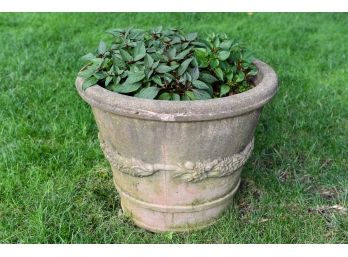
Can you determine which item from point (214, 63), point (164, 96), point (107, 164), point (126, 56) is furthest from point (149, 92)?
point (107, 164)

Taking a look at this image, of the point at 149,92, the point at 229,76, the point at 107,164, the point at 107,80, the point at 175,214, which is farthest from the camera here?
the point at 107,164

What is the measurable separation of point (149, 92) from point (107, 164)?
107 centimetres

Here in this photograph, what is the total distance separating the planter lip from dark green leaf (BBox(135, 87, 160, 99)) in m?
0.07

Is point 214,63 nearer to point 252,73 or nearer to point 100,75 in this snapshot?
point 252,73

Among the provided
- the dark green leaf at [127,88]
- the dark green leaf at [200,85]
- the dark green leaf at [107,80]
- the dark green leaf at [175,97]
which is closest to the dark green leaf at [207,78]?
the dark green leaf at [200,85]

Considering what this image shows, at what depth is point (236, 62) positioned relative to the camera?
2512 mm

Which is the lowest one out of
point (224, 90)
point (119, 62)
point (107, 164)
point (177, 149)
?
point (107, 164)

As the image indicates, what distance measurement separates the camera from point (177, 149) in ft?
7.32

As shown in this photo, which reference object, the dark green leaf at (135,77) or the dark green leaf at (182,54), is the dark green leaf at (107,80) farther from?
the dark green leaf at (182,54)

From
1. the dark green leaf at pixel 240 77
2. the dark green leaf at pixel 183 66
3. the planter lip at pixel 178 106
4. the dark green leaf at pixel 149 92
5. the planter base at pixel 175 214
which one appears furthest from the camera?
the planter base at pixel 175 214

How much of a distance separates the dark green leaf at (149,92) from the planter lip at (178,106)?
7 centimetres

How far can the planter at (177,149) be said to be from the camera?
6.92 feet

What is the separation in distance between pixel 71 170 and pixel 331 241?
157cm

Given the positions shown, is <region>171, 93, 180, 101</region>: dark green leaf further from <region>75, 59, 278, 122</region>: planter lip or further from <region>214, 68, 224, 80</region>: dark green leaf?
<region>214, 68, 224, 80</region>: dark green leaf
